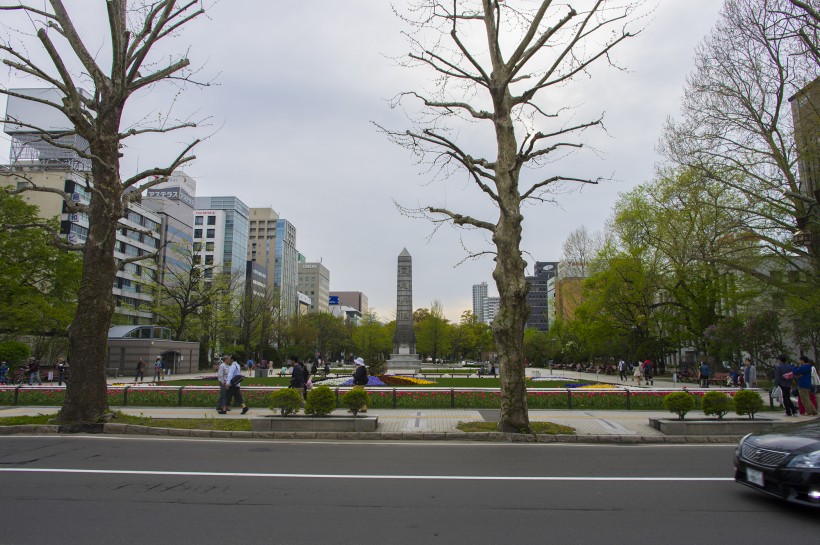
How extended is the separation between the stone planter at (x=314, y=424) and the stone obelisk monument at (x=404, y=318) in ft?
139

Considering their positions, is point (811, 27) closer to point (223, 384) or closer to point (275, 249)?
point (223, 384)

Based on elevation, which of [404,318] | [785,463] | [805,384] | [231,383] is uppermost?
[404,318]

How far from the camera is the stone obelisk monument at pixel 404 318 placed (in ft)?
184

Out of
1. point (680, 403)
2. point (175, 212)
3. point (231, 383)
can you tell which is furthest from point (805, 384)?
point (175, 212)

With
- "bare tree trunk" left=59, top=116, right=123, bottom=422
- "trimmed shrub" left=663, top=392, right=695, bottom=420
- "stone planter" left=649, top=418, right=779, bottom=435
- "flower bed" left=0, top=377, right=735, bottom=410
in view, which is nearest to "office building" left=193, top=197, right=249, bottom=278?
"flower bed" left=0, top=377, right=735, bottom=410

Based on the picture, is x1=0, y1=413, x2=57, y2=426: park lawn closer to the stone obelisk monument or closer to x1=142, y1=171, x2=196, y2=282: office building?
the stone obelisk monument

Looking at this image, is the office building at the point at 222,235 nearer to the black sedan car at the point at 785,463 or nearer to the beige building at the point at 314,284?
the beige building at the point at 314,284

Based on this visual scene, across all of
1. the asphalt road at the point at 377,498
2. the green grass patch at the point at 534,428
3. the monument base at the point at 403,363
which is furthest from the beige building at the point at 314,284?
the asphalt road at the point at 377,498

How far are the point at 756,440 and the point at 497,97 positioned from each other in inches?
354

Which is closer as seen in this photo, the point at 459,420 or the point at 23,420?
the point at 23,420

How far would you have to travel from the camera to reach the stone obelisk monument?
56.0 metres

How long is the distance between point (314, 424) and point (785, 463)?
9.19 m

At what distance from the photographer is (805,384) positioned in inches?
587

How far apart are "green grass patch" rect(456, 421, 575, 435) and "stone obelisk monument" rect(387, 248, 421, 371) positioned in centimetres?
4228
